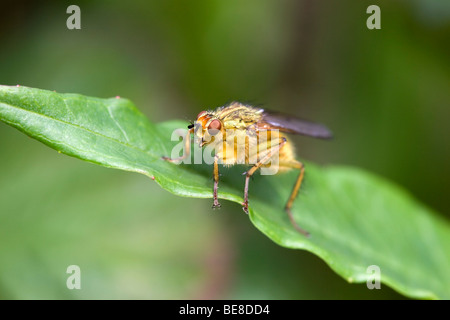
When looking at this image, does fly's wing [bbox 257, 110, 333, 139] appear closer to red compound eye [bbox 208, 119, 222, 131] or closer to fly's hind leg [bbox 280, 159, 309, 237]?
fly's hind leg [bbox 280, 159, 309, 237]

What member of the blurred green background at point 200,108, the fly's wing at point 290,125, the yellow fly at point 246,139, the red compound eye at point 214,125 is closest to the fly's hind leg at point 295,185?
the yellow fly at point 246,139

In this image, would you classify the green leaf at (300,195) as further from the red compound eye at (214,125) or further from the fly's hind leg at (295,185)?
the red compound eye at (214,125)

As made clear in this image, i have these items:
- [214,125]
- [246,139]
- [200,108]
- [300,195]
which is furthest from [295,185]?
[200,108]

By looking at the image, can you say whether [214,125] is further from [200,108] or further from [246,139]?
[200,108]

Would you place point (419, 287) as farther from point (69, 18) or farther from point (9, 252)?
point (69, 18)

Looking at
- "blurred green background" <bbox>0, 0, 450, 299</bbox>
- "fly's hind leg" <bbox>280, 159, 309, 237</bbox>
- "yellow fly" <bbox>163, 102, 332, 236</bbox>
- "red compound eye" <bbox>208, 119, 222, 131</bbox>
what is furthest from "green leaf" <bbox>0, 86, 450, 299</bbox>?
"blurred green background" <bbox>0, 0, 450, 299</bbox>

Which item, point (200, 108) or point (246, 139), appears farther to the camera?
point (200, 108)
